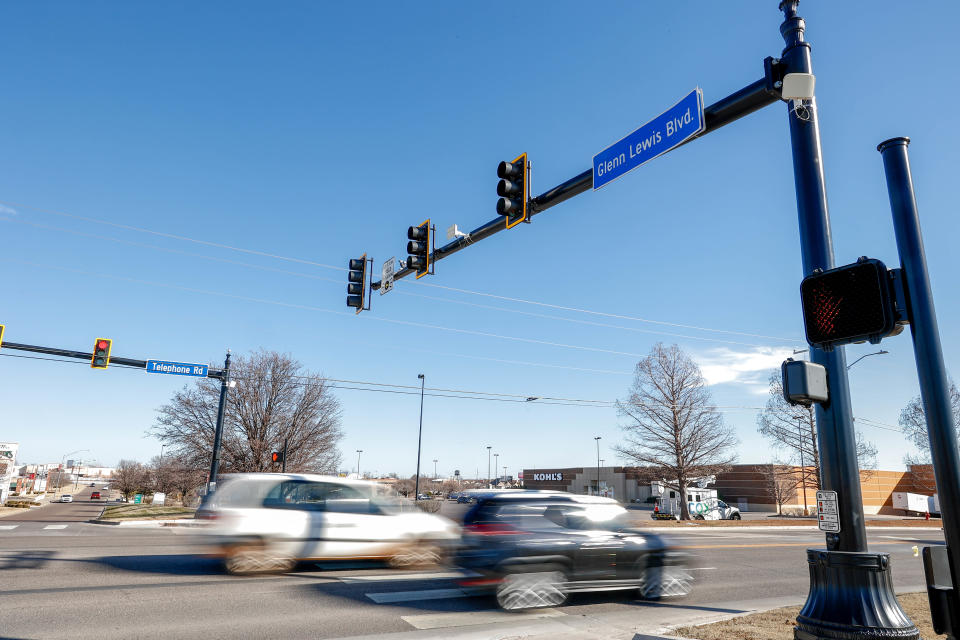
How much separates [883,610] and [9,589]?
10.1 m

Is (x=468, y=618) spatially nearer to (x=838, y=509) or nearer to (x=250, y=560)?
→ (x=250, y=560)

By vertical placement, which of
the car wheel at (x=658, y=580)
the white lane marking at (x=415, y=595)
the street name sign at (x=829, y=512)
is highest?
the street name sign at (x=829, y=512)

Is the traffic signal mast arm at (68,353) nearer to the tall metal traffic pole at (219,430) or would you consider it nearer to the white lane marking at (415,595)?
the tall metal traffic pole at (219,430)

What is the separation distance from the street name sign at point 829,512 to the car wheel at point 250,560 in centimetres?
852

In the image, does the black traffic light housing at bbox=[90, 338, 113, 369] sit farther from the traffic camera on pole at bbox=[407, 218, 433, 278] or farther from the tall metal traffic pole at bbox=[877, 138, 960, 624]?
the tall metal traffic pole at bbox=[877, 138, 960, 624]

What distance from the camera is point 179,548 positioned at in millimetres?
12852

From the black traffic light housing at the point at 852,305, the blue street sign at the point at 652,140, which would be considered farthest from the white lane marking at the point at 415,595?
the black traffic light housing at the point at 852,305

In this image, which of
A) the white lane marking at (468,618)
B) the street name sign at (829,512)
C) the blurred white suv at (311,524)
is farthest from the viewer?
the blurred white suv at (311,524)

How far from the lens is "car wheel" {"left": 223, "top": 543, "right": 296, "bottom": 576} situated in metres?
9.78

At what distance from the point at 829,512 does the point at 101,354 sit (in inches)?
840

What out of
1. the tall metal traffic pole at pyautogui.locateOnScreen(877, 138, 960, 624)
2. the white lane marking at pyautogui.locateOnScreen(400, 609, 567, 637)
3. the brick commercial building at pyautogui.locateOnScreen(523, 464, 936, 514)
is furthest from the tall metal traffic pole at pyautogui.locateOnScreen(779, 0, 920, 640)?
the brick commercial building at pyautogui.locateOnScreen(523, 464, 936, 514)

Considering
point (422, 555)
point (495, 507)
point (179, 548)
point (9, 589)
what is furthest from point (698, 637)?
point (179, 548)

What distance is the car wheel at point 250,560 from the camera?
9.78 metres

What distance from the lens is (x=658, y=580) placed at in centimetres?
912
